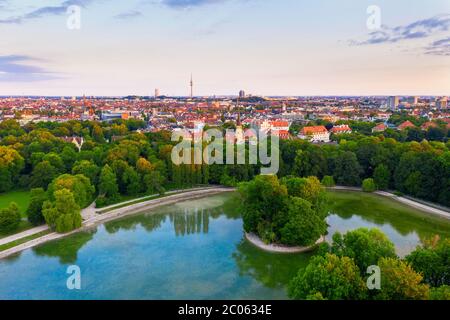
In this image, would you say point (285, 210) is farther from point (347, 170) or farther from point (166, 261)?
point (347, 170)

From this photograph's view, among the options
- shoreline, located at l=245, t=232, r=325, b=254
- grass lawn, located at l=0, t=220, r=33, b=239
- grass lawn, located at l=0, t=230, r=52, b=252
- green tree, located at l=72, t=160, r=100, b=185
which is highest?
green tree, located at l=72, t=160, r=100, b=185

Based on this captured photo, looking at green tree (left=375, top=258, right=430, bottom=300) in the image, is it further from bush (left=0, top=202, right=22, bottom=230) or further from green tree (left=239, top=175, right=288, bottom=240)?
bush (left=0, top=202, right=22, bottom=230)

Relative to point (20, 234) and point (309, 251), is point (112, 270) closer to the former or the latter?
point (20, 234)

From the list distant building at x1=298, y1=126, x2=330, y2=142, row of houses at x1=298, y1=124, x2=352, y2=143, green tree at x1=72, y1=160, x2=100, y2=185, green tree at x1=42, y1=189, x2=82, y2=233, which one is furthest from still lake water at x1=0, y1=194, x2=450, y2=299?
distant building at x1=298, y1=126, x2=330, y2=142

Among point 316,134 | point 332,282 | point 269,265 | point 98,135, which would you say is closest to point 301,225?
point 269,265

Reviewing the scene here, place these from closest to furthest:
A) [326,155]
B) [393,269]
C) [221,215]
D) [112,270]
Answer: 1. [393,269]
2. [112,270]
3. [221,215]
4. [326,155]
